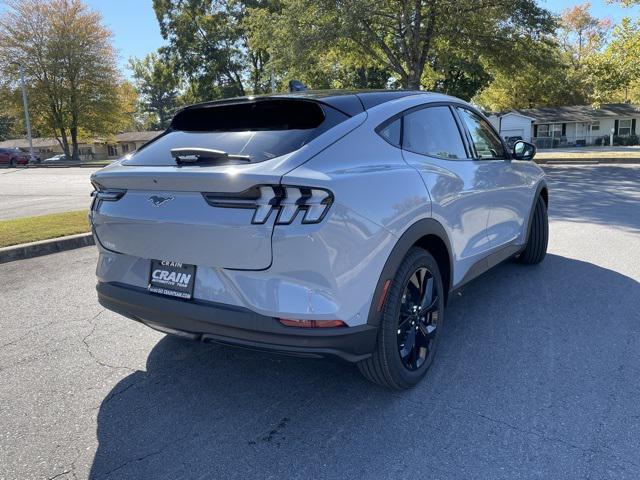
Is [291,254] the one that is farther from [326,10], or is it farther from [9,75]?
[9,75]

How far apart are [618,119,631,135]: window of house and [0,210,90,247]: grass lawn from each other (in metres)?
49.9

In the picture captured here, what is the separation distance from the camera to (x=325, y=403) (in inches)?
115

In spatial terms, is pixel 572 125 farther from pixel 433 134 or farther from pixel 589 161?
pixel 433 134

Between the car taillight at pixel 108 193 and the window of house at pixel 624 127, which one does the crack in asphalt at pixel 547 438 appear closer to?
the car taillight at pixel 108 193

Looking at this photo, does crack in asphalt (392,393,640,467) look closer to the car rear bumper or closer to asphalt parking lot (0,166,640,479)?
asphalt parking lot (0,166,640,479)

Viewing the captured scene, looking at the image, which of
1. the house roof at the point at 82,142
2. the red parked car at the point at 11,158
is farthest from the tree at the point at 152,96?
the red parked car at the point at 11,158

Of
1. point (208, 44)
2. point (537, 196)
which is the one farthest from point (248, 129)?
point (208, 44)

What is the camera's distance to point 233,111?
3191 mm

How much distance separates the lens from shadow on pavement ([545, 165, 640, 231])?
8.48m

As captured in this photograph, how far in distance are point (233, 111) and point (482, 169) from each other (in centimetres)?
205

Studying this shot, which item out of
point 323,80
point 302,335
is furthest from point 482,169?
point 323,80

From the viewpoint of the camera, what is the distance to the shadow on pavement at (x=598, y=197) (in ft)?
27.8

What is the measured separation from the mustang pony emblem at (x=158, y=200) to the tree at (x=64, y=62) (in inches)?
1903

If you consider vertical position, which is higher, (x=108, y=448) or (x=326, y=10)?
(x=326, y=10)
